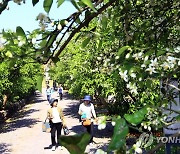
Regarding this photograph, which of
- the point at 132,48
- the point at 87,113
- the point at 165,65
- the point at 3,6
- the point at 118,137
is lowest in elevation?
the point at 87,113

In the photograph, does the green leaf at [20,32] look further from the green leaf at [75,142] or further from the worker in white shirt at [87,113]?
the worker in white shirt at [87,113]

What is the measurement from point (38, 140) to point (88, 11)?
10402 mm

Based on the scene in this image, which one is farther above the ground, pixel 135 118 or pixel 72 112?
pixel 135 118

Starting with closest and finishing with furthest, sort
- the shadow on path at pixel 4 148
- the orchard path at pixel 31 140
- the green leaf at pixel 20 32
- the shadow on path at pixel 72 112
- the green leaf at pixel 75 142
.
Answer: the green leaf at pixel 75 142 < the green leaf at pixel 20 32 < the orchard path at pixel 31 140 < the shadow on path at pixel 4 148 < the shadow on path at pixel 72 112

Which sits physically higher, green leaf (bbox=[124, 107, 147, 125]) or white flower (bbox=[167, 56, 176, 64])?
white flower (bbox=[167, 56, 176, 64])

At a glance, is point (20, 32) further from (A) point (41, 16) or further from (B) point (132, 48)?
(B) point (132, 48)

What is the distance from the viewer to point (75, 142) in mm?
854

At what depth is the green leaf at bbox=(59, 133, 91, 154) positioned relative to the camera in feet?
2.79

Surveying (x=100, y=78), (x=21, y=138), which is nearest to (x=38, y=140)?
(x=21, y=138)

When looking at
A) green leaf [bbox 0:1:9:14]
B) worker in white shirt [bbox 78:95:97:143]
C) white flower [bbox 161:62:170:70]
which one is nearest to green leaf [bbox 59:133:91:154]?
green leaf [bbox 0:1:9:14]

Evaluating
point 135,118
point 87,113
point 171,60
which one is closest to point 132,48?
point 171,60

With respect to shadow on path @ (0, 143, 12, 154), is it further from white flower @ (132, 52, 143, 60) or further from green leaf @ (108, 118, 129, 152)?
green leaf @ (108, 118, 129, 152)

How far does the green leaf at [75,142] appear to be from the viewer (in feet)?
2.79

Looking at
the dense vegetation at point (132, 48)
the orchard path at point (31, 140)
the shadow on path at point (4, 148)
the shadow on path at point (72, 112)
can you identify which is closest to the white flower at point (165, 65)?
the dense vegetation at point (132, 48)
